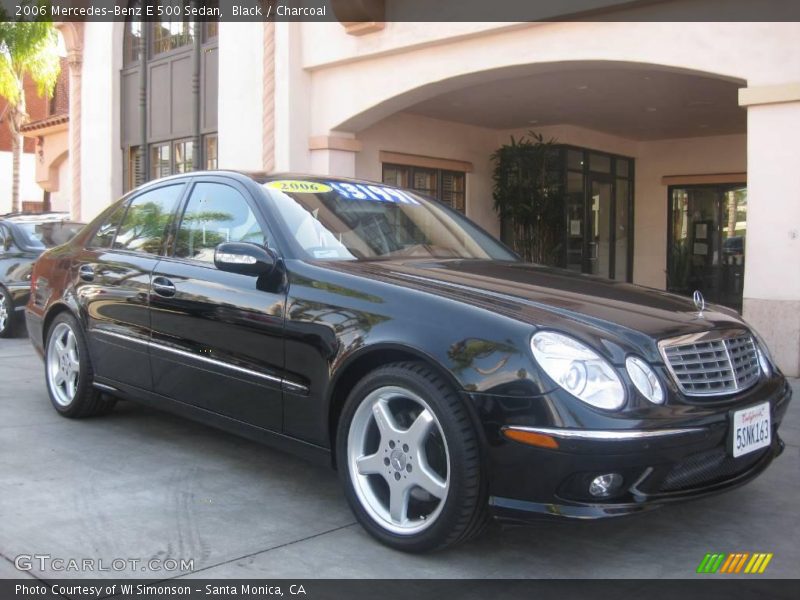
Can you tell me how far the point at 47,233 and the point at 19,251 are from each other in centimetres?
46

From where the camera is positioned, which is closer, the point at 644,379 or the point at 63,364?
the point at 644,379

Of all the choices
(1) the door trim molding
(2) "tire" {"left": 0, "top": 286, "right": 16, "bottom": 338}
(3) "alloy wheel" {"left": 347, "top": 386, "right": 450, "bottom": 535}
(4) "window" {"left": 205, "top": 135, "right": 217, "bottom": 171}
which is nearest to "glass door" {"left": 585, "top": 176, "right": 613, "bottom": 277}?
(4) "window" {"left": 205, "top": 135, "right": 217, "bottom": 171}

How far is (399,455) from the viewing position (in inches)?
130

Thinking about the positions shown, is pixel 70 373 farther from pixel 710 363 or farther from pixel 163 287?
pixel 710 363

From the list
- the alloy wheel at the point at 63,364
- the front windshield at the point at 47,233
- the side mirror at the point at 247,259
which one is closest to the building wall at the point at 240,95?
the front windshield at the point at 47,233

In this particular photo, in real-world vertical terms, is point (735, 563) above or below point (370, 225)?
below

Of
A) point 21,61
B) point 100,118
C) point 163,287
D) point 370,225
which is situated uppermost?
point 21,61

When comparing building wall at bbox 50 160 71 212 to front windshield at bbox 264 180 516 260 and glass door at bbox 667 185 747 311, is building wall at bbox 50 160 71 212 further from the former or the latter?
front windshield at bbox 264 180 516 260

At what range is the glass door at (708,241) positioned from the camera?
589 inches

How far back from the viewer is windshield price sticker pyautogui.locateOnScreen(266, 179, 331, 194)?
4328 mm

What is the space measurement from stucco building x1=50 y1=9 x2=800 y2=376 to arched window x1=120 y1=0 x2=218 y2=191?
4cm

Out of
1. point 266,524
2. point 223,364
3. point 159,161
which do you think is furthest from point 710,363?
point 159,161

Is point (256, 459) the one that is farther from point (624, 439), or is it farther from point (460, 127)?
point (460, 127)

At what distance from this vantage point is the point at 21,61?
64.5ft
